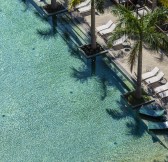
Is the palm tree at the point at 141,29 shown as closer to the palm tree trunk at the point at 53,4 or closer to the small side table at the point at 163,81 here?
the small side table at the point at 163,81

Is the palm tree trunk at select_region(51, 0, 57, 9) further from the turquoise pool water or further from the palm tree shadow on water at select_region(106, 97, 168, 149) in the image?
the palm tree shadow on water at select_region(106, 97, 168, 149)

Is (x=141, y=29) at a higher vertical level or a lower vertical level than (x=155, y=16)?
lower

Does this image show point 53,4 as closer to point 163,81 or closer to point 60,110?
point 60,110

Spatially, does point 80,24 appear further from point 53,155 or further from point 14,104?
point 53,155

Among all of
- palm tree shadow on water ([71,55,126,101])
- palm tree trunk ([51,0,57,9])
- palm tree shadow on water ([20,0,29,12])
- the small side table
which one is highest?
palm tree trunk ([51,0,57,9])

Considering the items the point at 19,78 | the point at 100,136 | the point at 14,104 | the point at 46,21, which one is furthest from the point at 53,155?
the point at 46,21

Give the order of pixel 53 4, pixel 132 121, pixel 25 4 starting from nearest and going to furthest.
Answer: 1. pixel 132 121
2. pixel 53 4
3. pixel 25 4

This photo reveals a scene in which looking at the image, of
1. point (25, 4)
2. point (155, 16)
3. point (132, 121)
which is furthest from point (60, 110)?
point (25, 4)

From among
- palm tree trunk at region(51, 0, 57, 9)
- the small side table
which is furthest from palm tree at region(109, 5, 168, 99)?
palm tree trunk at region(51, 0, 57, 9)
